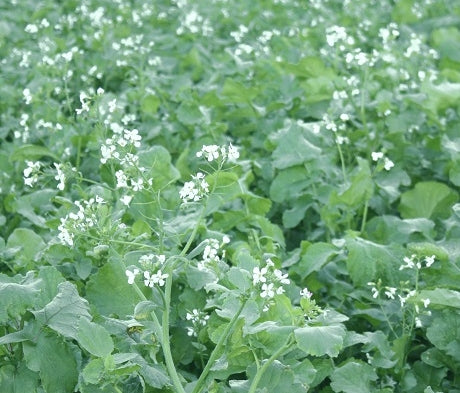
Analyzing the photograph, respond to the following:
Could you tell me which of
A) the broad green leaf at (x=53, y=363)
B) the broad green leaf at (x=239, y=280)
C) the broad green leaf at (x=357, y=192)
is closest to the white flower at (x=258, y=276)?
the broad green leaf at (x=239, y=280)

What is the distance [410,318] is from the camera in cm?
295

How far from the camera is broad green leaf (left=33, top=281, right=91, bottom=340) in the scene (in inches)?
92.3

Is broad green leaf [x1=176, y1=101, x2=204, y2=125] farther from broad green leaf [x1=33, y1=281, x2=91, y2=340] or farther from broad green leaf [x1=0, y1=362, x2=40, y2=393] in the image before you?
broad green leaf [x1=0, y1=362, x2=40, y2=393]

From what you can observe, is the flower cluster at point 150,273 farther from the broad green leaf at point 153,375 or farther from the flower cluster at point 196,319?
the flower cluster at point 196,319

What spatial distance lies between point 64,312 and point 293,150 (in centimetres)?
161

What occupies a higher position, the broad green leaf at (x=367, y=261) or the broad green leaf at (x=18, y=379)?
the broad green leaf at (x=18, y=379)

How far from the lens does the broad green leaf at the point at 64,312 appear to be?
→ 234 centimetres

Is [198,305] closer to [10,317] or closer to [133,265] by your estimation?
[133,265]

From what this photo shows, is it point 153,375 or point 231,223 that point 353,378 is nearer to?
point 153,375

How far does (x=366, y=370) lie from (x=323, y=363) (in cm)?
14

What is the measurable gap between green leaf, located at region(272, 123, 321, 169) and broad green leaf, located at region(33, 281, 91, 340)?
1447 mm

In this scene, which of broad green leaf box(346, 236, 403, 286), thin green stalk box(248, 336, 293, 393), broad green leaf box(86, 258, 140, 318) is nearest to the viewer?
thin green stalk box(248, 336, 293, 393)

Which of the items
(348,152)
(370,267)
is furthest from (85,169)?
(370,267)

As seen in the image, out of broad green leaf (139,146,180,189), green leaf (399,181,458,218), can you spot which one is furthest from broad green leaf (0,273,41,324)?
green leaf (399,181,458,218)
